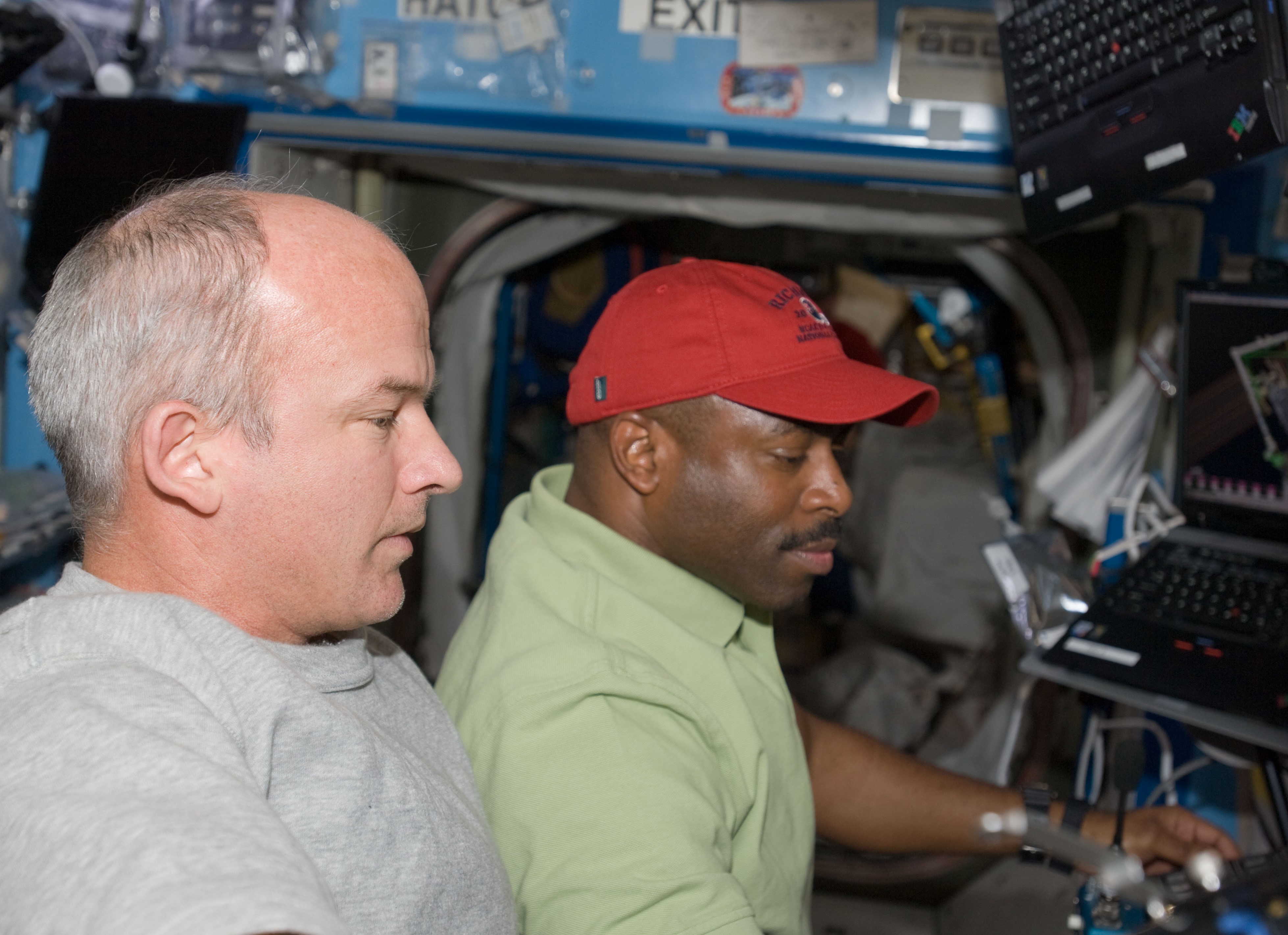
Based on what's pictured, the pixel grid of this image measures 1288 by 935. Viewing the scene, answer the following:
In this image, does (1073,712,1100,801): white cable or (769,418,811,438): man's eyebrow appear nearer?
(769,418,811,438): man's eyebrow

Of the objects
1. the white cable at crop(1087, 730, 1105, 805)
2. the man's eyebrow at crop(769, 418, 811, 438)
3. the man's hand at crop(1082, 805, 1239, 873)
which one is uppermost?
the man's eyebrow at crop(769, 418, 811, 438)

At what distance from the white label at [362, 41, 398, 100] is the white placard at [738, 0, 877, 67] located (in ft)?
2.39

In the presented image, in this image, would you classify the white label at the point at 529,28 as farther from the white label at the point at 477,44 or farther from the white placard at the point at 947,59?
the white placard at the point at 947,59

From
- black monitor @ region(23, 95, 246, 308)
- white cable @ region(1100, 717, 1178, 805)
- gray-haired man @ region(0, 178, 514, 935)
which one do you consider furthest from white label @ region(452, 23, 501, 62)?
white cable @ region(1100, 717, 1178, 805)

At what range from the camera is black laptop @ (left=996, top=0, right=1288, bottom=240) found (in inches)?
57.6

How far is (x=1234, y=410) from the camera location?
201 cm

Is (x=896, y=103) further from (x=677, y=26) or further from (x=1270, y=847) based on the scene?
(x=1270, y=847)

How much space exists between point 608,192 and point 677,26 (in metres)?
0.58

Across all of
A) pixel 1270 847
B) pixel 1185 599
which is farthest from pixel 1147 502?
pixel 1270 847

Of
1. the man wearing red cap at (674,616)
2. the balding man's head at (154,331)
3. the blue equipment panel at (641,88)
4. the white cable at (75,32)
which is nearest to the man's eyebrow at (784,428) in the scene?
the man wearing red cap at (674,616)

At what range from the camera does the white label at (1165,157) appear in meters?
1.57

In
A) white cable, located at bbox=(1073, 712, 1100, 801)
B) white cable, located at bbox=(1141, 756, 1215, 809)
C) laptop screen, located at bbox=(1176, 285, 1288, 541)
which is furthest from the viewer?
white cable, located at bbox=(1073, 712, 1100, 801)

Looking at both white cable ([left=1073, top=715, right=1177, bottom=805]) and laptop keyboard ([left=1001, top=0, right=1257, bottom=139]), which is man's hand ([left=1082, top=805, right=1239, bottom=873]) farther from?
laptop keyboard ([left=1001, top=0, right=1257, bottom=139])

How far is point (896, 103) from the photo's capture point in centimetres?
→ 209
